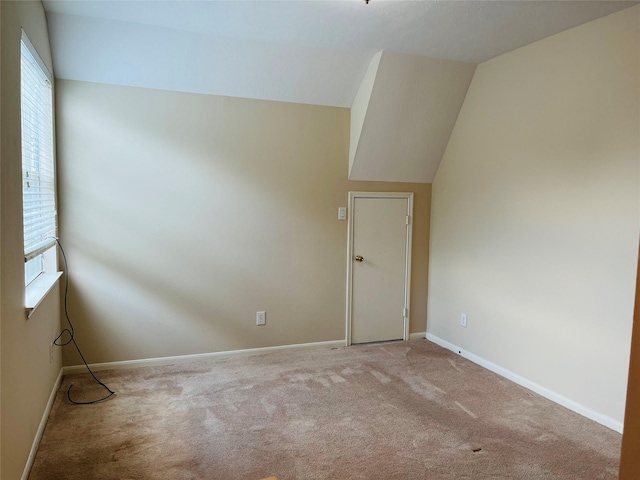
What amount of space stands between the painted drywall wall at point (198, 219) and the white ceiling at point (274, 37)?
0.63 feet

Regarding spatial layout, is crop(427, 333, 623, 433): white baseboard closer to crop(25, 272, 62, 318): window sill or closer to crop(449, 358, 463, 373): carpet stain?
crop(449, 358, 463, 373): carpet stain

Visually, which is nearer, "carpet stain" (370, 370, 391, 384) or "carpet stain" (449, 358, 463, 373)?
"carpet stain" (370, 370, 391, 384)

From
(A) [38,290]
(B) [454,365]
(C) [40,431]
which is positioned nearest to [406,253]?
(B) [454,365]

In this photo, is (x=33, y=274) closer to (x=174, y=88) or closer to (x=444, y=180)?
(x=174, y=88)

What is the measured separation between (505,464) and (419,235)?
2288mm

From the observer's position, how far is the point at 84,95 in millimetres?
3055

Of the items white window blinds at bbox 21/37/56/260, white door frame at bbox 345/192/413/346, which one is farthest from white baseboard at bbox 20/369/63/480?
white door frame at bbox 345/192/413/346

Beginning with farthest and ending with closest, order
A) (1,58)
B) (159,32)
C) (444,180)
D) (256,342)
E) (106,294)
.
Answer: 1. (444,180)
2. (256,342)
3. (106,294)
4. (159,32)
5. (1,58)

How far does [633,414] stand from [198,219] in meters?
3.08

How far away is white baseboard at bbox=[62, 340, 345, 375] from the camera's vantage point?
10.6ft

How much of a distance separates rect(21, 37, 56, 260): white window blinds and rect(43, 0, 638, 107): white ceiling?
385 millimetres

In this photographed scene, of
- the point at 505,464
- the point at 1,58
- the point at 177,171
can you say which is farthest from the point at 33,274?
the point at 505,464

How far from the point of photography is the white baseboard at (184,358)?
3.23 m

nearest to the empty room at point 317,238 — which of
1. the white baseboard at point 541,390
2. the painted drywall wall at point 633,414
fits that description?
the white baseboard at point 541,390
